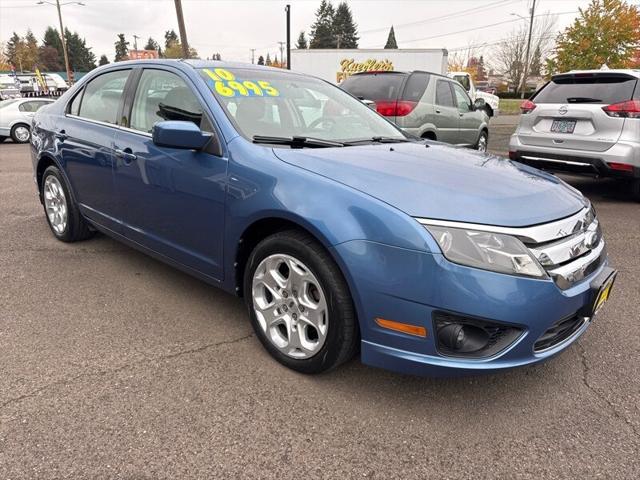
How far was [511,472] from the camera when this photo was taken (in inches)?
76.9

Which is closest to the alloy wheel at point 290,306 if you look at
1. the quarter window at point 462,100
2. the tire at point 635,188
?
the tire at point 635,188

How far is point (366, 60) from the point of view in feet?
66.8

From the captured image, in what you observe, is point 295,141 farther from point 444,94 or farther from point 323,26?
point 323,26

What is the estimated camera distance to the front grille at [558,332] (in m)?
2.19

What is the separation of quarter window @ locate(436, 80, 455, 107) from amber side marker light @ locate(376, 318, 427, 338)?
259 inches

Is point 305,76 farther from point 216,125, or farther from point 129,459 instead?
point 129,459

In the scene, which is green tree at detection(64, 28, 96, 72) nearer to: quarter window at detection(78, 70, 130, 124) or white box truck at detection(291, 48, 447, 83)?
white box truck at detection(291, 48, 447, 83)

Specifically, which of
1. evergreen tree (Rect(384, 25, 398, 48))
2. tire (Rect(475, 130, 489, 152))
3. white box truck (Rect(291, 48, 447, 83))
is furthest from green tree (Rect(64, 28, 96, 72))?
tire (Rect(475, 130, 489, 152))

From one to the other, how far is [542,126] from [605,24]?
75.4 feet

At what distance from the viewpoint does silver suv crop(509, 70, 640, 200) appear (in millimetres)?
5832

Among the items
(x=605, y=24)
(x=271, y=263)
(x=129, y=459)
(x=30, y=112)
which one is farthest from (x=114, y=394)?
(x=605, y=24)

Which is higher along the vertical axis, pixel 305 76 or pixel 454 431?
pixel 305 76

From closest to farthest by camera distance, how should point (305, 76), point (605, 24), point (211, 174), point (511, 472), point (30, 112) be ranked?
point (511, 472)
point (211, 174)
point (305, 76)
point (30, 112)
point (605, 24)

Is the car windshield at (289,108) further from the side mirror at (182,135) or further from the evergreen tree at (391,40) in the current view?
the evergreen tree at (391,40)
